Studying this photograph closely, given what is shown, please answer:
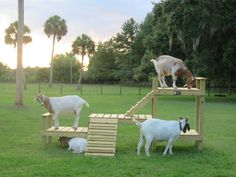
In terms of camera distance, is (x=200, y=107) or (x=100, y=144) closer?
(x=100, y=144)

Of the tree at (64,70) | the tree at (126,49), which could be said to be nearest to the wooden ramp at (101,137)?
the tree at (126,49)

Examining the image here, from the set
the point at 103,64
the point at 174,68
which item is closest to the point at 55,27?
the point at 103,64

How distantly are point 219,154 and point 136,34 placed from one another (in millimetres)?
77649

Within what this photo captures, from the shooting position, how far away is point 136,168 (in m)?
8.80

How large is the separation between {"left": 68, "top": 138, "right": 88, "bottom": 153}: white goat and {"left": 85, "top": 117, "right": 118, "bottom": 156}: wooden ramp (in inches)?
6.6

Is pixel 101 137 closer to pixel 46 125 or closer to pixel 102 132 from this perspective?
pixel 102 132

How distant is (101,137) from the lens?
423 inches

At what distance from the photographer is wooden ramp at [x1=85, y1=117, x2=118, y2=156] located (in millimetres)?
10406

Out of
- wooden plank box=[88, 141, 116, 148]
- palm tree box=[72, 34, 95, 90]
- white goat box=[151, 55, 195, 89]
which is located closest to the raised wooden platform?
wooden plank box=[88, 141, 116, 148]

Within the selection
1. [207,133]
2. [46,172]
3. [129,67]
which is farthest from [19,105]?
[129,67]

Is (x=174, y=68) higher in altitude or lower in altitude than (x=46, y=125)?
higher

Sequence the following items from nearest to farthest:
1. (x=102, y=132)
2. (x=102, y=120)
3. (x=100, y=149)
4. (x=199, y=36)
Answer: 1. (x=100, y=149)
2. (x=102, y=132)
3. (x=102, y=120)
4. (x=199, y=36)

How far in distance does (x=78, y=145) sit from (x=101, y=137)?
2.10 ft

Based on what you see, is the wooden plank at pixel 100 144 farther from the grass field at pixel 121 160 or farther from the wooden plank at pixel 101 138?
the grass field at pixel 121 160
